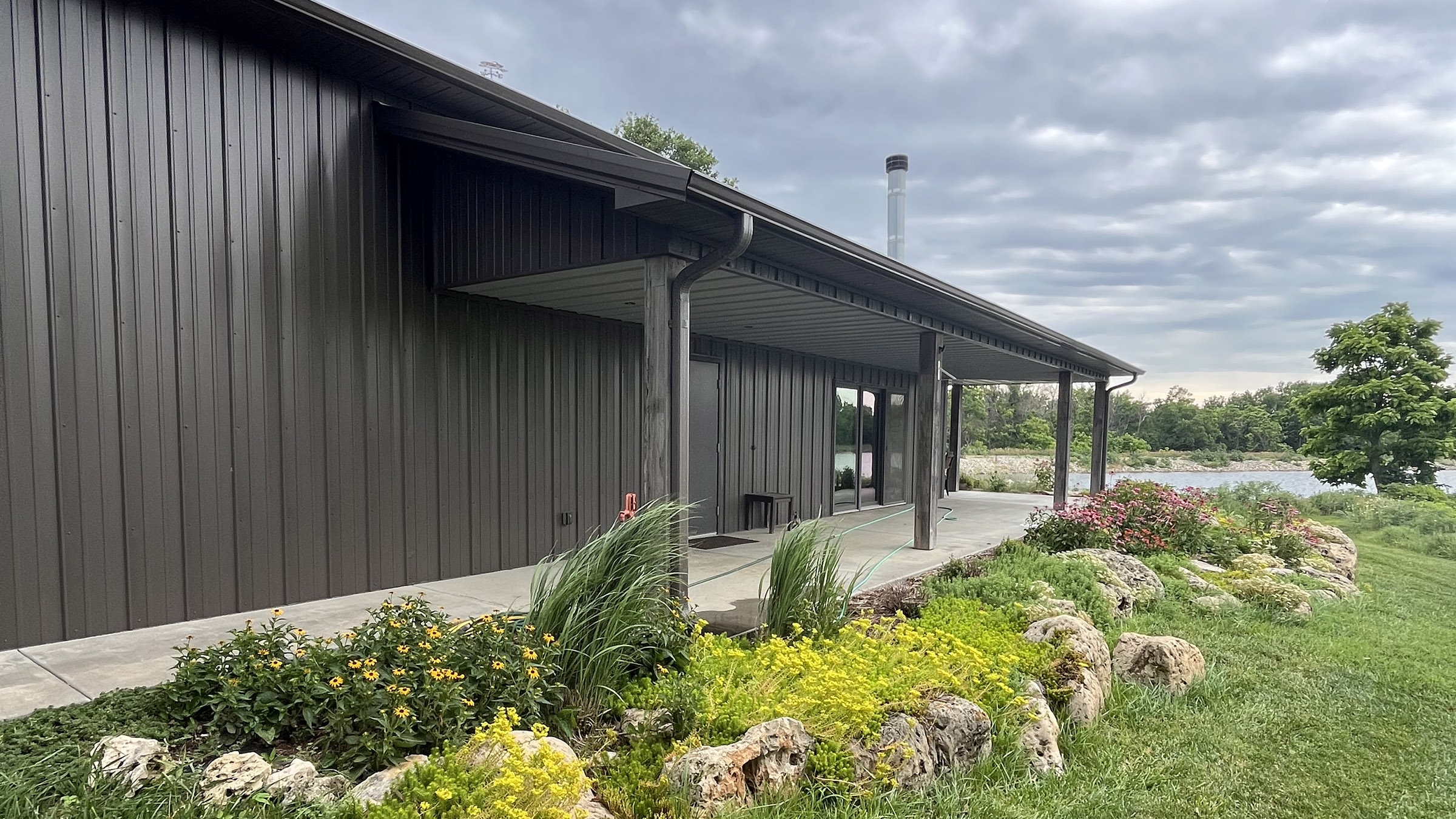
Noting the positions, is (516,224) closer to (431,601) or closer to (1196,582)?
(431,601)

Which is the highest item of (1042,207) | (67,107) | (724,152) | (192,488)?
(724,152)

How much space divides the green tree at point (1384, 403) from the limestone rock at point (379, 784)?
65.7 feet

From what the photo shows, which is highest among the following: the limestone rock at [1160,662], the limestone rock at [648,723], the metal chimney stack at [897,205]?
the metal chimney stack at [897,205]

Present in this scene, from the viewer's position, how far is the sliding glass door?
33.1 ft

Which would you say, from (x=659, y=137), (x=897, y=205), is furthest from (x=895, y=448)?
(x=659, y=137)

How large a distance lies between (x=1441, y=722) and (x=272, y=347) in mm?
6357

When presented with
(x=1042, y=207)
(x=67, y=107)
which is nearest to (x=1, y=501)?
(x=67, y=107)

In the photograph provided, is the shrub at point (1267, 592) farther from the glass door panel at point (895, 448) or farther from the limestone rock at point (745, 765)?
the glass door panel at point (895, 448)

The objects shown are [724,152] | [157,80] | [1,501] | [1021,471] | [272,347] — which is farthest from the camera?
[1021,471]

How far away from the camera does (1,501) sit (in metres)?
3.25

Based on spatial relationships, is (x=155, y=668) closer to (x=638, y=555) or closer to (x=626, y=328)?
(x=638, y=555)

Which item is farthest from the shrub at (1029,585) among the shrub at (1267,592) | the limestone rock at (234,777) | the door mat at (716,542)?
the limestone rock at (234,777)

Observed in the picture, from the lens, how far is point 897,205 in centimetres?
1214

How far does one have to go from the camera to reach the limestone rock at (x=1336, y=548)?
23.6ft
